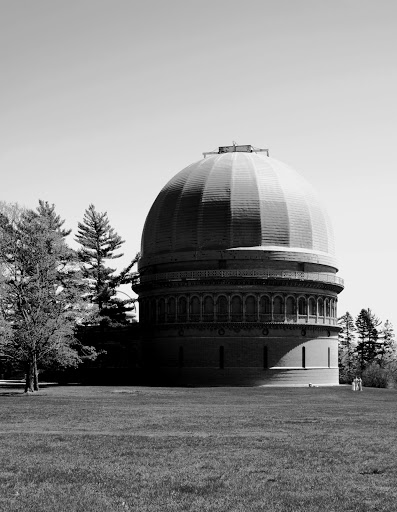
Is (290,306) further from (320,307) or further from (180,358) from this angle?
(180,358)

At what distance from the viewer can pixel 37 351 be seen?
52125 mm

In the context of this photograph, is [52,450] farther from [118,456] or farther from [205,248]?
[205,248]

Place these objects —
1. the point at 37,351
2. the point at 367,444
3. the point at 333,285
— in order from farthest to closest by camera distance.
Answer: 1. the point at 333,285
2. the point at 37,351
3. the point at 367,444

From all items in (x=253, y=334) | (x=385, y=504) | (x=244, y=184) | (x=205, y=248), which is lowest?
(x=385, y=504)

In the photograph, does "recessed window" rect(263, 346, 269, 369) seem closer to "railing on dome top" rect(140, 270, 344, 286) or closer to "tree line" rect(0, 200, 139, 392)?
"railing on dome top" rect(140, 270, 344, 286)

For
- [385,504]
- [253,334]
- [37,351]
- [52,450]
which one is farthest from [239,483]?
[253,334]

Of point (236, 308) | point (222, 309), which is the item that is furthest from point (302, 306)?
point (222, 309)

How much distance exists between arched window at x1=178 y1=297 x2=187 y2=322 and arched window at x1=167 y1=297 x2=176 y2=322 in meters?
0.59

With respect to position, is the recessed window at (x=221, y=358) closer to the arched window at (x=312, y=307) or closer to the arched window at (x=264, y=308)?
the arched window at (x=264, y=308)

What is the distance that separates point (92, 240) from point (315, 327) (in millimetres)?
22069

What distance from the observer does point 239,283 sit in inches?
2857

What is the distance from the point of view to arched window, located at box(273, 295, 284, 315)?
240 ft

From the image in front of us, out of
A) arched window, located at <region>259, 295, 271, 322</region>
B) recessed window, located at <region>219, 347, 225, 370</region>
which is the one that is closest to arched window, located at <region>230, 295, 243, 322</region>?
arched window, located at <region>259, 295, 271, 322</region>

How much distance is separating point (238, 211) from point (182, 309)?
9.90 metres
